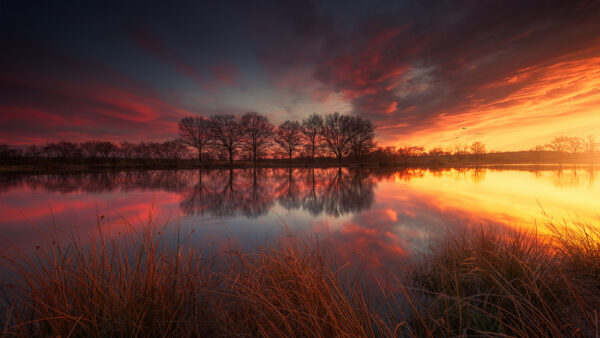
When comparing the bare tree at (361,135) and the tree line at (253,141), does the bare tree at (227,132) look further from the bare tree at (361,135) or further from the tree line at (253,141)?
the bare tree at (361,135)

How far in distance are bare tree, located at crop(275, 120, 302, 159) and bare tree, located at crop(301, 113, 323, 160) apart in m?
1.28

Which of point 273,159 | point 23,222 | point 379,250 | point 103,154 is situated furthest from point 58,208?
point 103,154

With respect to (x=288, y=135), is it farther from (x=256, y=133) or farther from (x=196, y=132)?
A: (x=196, y=132)

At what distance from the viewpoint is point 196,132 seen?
37.1 meters

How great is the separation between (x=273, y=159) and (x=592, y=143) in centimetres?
7995

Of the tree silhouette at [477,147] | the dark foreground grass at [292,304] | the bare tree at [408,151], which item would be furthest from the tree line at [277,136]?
the tree silhouette at [477,147]

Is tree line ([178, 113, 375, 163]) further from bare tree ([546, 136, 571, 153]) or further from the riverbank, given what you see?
bare tree ([546, 136, 571, 153])

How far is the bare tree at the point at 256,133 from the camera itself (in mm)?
37812

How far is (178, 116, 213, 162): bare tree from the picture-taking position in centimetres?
3638

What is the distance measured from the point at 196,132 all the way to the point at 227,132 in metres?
5.55

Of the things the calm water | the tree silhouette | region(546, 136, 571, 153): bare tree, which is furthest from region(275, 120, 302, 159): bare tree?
region(546, 136, 571, 153): bare tree

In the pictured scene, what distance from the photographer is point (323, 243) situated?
13.6ft

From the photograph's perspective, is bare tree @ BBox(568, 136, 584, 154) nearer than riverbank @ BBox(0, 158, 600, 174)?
No

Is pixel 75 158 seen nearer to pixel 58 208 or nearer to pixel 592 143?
pixel 58 208
